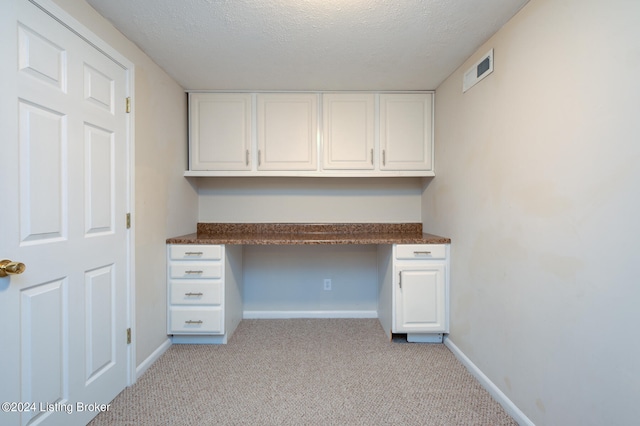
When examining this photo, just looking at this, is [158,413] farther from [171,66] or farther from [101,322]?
[171,66]

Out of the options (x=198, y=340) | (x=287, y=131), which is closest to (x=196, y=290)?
(x=198, y=340)

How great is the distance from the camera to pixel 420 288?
7.32 ft

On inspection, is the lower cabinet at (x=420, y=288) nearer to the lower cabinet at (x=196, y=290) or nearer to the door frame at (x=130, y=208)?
the lower cabinet at (x=196, y=290)

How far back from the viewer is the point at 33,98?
3.69 feet

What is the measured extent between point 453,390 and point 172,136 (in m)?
2.75

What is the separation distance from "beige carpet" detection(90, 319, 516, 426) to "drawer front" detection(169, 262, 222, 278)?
59 cm

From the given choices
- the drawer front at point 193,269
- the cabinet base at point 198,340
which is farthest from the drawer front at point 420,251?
the cabinet base at point 198,340

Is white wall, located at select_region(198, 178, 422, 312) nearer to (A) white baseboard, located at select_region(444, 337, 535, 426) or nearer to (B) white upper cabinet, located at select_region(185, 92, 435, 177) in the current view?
(B) white upper cabinet, located at select_region(185, 92, 435, 177)

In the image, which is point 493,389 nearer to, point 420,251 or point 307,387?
point 420,251

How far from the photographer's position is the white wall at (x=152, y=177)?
1774mm

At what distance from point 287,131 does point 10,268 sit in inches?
77.3

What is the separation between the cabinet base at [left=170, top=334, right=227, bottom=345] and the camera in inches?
88.7

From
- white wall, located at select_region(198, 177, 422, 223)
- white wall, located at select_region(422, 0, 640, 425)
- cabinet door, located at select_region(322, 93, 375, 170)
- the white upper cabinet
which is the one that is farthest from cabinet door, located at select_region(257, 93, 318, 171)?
white wall, located at select_region(422, 0, 640, 425)

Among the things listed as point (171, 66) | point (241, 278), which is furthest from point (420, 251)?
point (171, 66)
